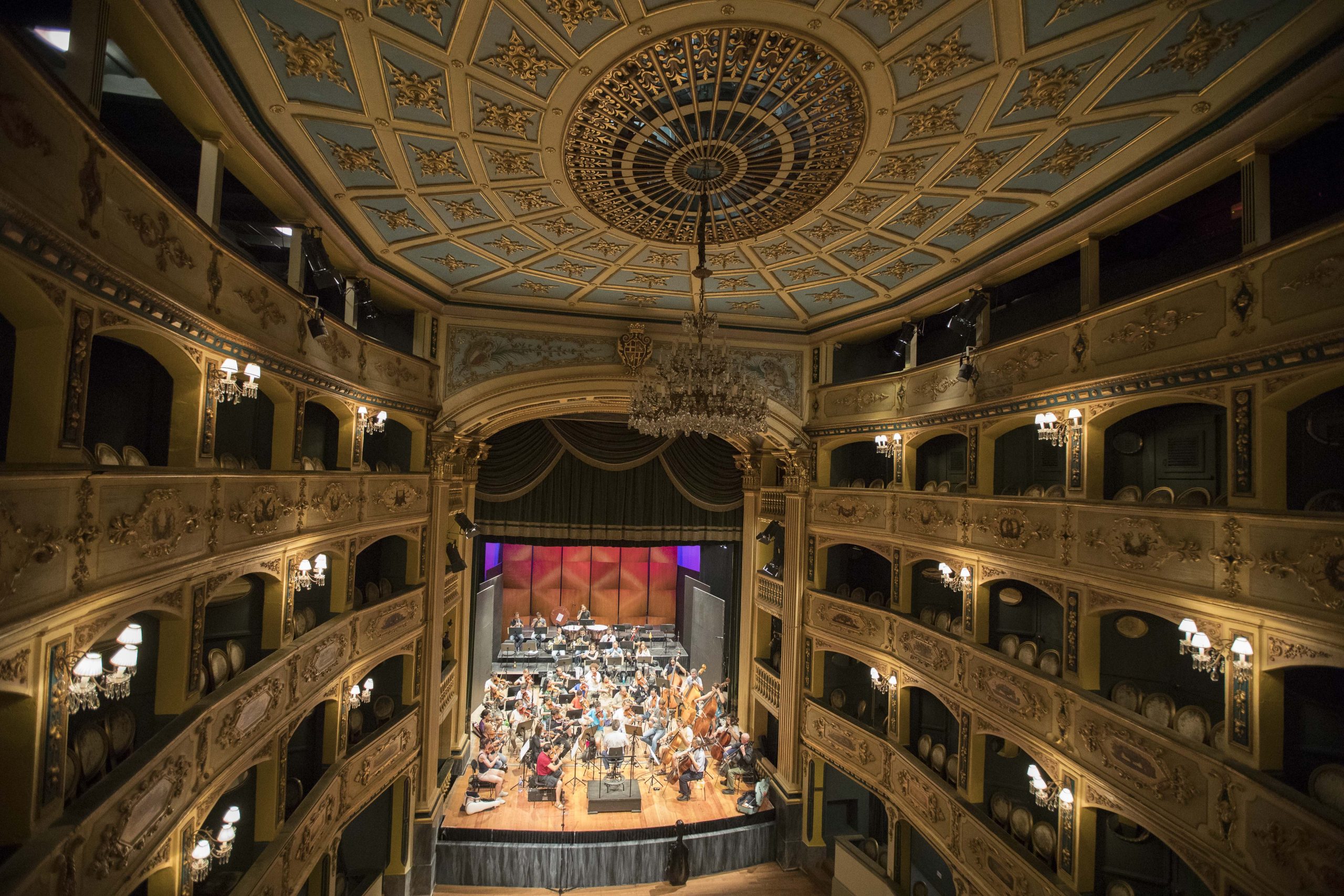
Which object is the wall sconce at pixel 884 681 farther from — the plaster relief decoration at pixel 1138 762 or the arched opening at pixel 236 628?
the arched opening at pixel 236 628

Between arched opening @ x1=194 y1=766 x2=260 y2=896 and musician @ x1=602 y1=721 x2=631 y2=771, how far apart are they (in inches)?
274

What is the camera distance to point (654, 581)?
2075cm

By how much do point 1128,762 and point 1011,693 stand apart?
1540 mm

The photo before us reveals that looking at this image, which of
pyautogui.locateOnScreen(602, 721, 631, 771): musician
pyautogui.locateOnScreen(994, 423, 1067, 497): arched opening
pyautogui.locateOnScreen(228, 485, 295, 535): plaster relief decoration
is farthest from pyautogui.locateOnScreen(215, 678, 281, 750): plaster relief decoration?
pyautogui.locateOnScreen(994, 423, 1067, 497): arched opening

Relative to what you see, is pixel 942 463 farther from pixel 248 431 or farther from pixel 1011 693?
pixel 248 431


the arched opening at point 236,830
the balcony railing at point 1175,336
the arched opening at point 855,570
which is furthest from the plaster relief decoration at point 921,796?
the arched opening at point 236,830

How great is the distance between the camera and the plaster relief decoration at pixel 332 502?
6949mm

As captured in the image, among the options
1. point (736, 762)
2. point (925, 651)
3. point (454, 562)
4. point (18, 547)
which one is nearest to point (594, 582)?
point (736, 762)

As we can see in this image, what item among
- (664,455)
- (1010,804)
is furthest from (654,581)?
(1010,804)

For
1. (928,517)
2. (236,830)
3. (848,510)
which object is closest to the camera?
(236,830)

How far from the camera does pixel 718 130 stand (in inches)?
201

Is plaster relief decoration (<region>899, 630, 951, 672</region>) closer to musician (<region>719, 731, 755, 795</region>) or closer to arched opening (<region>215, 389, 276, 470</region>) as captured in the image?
musician (<region>719, 731, 755, 795</region>)

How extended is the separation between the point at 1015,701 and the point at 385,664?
8941mm

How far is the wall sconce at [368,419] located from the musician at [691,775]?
8.83 meters
